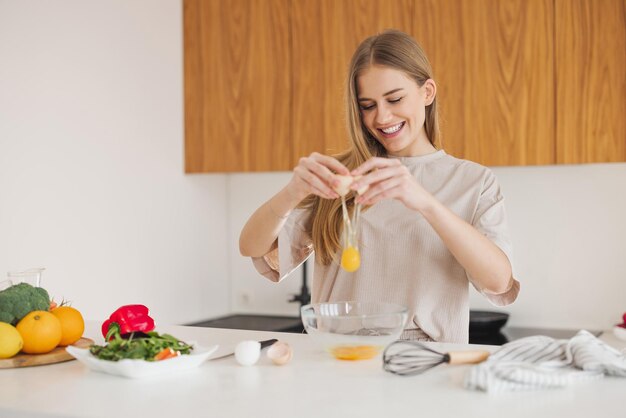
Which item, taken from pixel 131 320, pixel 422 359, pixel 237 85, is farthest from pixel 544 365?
pixel 237 85

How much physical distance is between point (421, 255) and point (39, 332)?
0.84m

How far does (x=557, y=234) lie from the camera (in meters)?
→ 3.27

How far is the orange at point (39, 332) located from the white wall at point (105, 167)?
1145mm

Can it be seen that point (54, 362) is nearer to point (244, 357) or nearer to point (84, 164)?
point (244, 357)

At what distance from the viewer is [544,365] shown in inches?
49.6

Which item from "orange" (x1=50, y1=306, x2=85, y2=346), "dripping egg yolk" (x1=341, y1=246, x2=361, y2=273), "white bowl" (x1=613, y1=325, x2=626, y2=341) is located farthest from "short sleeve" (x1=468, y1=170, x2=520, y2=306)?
"white bowl" (x1=613, y1=325, x2=626, y2=341)

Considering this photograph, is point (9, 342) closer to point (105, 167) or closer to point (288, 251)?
point (288, 251)

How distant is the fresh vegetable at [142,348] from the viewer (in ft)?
4.52

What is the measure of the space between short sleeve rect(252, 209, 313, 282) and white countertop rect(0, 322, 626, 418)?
47 cm

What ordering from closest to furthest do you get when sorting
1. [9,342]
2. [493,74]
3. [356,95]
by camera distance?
1. [9,342]
2. [356,95]
3. [493,74]

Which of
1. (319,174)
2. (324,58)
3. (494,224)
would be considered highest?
(324,58)

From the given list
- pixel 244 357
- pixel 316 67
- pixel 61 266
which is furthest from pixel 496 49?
pixel 244 357

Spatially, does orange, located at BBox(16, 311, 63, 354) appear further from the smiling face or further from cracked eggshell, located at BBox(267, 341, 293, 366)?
the smiling face

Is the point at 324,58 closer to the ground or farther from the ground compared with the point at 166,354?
farther from the ground
